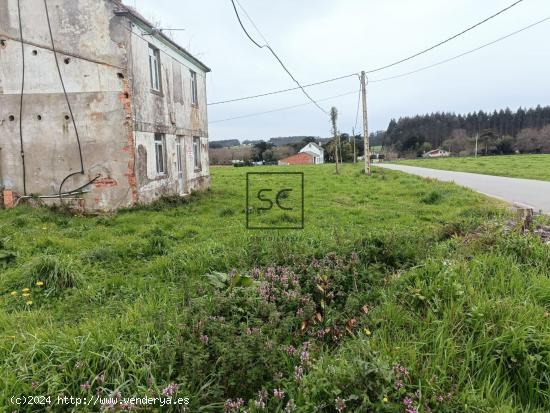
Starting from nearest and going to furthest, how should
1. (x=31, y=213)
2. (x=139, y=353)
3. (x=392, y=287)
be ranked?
(x=139, y=353) < (x=392, y=287) < (x=31, y=213)

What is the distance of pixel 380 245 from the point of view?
505 centimetres

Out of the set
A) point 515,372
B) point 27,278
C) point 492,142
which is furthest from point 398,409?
point 492,142

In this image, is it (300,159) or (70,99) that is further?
(300,159)

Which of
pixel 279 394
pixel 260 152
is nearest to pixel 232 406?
pixel 279 394

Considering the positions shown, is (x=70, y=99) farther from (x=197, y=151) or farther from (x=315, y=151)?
(x=315, y=151)

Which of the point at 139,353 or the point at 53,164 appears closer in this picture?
the point at 139,353

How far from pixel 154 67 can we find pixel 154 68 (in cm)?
4

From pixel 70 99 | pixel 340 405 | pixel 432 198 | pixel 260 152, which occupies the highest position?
pixel 260 152

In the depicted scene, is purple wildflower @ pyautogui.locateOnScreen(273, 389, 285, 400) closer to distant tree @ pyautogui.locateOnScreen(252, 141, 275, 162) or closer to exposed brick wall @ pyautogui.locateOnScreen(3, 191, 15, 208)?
exposed brick wall @ pyautogui.locateOnScreen(3, 191, 15, 208)

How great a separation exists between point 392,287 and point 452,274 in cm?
63

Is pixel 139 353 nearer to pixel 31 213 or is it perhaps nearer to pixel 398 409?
pixel 398 409

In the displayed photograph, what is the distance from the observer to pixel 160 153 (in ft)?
39.0

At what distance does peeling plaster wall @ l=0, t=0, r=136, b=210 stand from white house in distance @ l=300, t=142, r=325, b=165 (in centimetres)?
6427

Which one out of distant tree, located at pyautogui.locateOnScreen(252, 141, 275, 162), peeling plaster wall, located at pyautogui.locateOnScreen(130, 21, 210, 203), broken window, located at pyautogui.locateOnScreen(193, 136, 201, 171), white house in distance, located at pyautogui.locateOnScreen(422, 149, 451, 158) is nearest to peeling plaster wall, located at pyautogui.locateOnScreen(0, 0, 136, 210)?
peeling plaster wall, located at pyautogui.locateOnScreen(130, 21, 210, 203)
